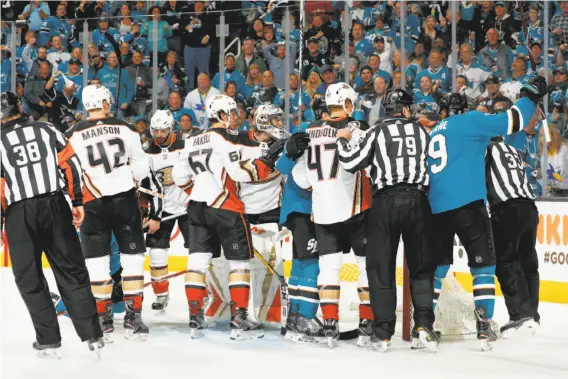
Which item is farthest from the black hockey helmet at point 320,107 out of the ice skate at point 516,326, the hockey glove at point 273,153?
the ice skate at point 516,326

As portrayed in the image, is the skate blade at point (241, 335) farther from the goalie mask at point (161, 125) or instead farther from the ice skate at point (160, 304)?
the goalie mask at point (161, 125)

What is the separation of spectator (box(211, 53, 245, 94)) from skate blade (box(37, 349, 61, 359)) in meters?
5.18

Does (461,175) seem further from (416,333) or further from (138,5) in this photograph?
(138,5)

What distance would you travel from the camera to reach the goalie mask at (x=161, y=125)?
7.17 m

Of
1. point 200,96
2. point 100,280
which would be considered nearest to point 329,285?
point 100,280

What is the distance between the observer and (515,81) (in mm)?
8484

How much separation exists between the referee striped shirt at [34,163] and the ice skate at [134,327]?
1209 mm

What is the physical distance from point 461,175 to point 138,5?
737cm

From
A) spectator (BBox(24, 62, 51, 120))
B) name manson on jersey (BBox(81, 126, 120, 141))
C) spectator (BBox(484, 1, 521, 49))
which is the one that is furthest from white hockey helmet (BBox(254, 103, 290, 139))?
spectator (BBox(24, 62, 51, 120))

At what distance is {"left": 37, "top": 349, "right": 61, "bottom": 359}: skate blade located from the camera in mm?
5349

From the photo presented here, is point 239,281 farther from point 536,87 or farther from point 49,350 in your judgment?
point 536,87

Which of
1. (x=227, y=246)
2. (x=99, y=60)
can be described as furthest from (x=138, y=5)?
(x=227, y=246)

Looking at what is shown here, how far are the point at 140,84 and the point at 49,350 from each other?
5750 mm

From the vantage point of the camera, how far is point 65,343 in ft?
19.6
